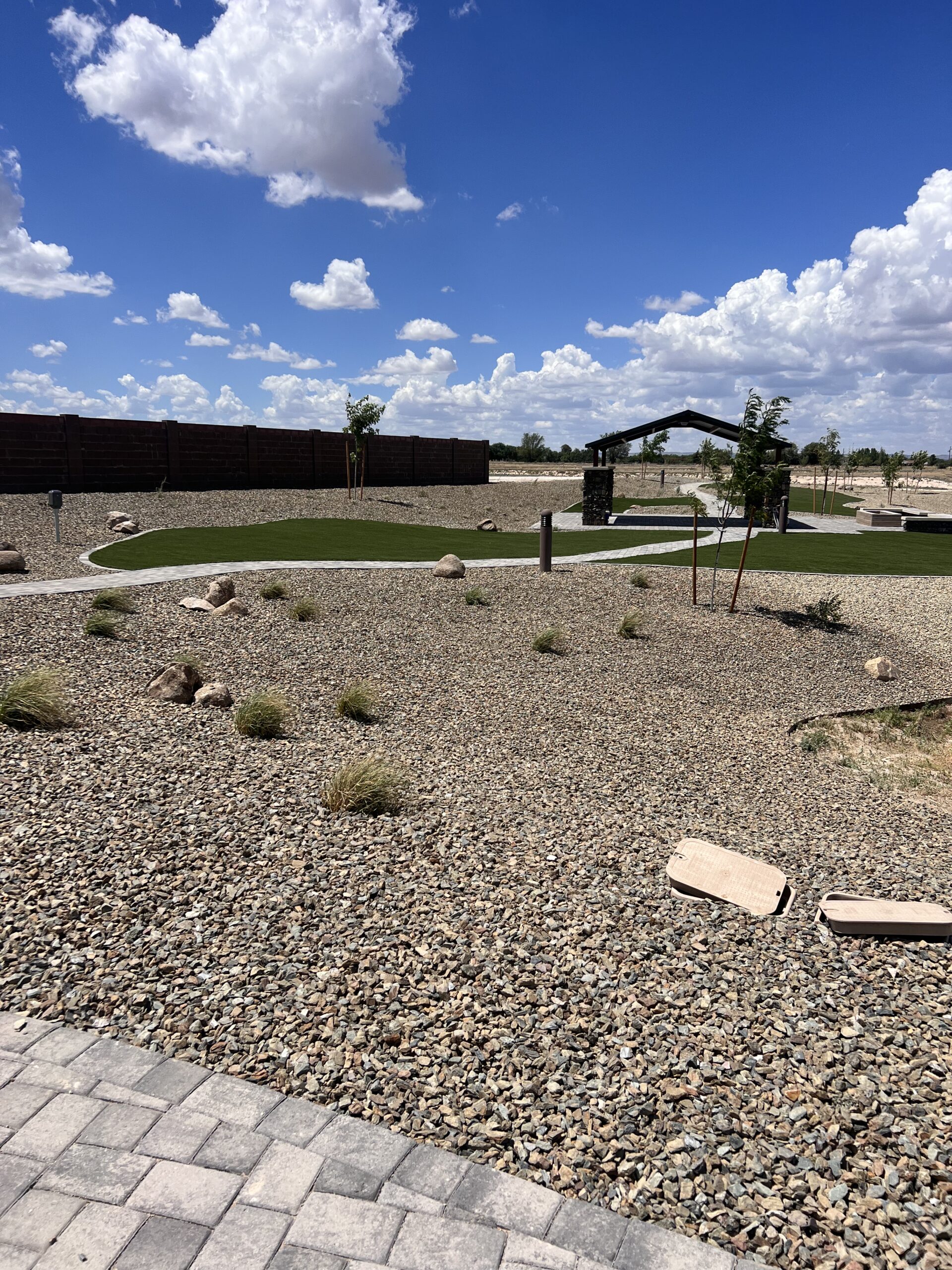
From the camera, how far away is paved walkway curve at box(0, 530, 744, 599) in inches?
534

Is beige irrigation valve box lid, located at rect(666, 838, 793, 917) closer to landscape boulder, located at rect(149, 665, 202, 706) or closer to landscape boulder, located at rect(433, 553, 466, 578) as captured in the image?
landscape boulder, located at rect(149, 665, 202, 706)

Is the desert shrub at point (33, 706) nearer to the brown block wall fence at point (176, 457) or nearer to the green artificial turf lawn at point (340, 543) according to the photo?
the green artificial turf lawn at point (340, 543)

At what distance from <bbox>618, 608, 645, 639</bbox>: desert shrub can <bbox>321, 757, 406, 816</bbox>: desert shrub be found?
310 inches

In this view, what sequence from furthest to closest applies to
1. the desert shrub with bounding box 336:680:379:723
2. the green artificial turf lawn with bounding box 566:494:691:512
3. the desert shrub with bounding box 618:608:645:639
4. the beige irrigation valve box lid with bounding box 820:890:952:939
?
the green artificial turf lawn with bounding box 566:494:691:512 → the desert shrub with bounding box 618:608:645:639 → the desert shrub with bounding box 336:680:379:723 → the beige irrigation valve box lid with bounding box 820:890:952:939

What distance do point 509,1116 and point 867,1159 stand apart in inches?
62.0

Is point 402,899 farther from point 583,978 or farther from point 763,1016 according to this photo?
point 763,1016

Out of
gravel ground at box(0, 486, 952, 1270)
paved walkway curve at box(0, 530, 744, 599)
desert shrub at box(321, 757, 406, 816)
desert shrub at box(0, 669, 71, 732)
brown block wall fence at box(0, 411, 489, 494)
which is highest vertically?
brown block wall fence at box(0, 411, 489, 494)

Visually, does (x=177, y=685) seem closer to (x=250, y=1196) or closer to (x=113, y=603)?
(x=113, y=603)

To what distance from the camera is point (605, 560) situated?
20.8 m

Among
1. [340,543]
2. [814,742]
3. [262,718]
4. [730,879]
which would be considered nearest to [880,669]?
[814,742]

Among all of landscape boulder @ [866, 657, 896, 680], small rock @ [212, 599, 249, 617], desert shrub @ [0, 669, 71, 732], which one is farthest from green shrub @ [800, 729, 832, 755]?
small rock @ [212, 599, 249, 617]

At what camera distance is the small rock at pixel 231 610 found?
12.6 metres

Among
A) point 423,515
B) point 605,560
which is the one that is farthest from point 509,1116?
point 423,515

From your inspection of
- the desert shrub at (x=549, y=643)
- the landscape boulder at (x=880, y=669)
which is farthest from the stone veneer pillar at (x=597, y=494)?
the desert shrub at (x=549, y=643)
